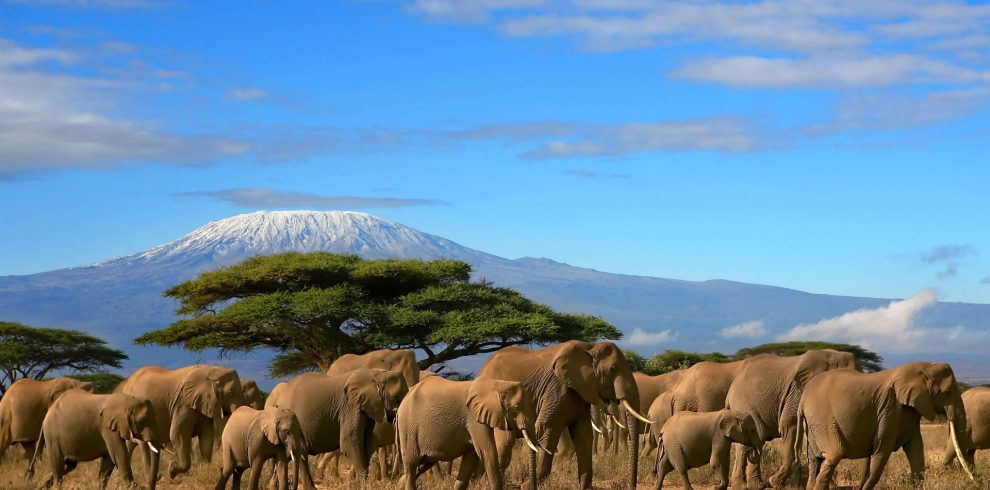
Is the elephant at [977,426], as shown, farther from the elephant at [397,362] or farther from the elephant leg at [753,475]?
the elephant at [397,362]

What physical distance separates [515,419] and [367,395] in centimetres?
289

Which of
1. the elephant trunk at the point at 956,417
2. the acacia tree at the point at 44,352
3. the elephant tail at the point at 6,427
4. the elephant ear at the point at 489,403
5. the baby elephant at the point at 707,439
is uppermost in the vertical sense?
the elephant ear at the point at 489,403

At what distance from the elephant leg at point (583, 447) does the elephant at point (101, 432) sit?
5.41 m

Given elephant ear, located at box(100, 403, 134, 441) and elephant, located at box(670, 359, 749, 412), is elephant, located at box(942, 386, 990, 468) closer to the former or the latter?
elephant, located at box(670, 359, 749, 412)

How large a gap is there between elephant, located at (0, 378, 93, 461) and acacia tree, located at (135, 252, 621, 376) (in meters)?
17.3

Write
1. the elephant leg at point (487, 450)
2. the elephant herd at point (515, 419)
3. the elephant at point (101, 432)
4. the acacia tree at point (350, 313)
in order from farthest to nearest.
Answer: the acacia tree at point (350, 313), the elephant at point (101, 432), the elephant herd at point (515, 419), the elephant leg at point (487, 450)

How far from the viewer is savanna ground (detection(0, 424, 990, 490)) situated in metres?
18.8

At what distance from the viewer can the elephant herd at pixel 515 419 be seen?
54.0 feet

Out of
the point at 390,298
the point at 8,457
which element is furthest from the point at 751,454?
the point at 390,298

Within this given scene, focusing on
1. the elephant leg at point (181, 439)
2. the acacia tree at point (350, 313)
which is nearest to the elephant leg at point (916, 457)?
the elephant leg at point (181, 439)

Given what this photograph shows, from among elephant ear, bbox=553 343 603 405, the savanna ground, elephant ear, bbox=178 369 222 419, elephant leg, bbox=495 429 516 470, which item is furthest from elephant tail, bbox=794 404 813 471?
elephant ear, bbox=178 369 222 419

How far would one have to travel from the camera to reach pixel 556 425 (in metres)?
17.7

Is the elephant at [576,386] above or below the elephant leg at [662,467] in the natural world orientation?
above

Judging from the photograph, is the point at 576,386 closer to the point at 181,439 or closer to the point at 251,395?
the point at 181,439
